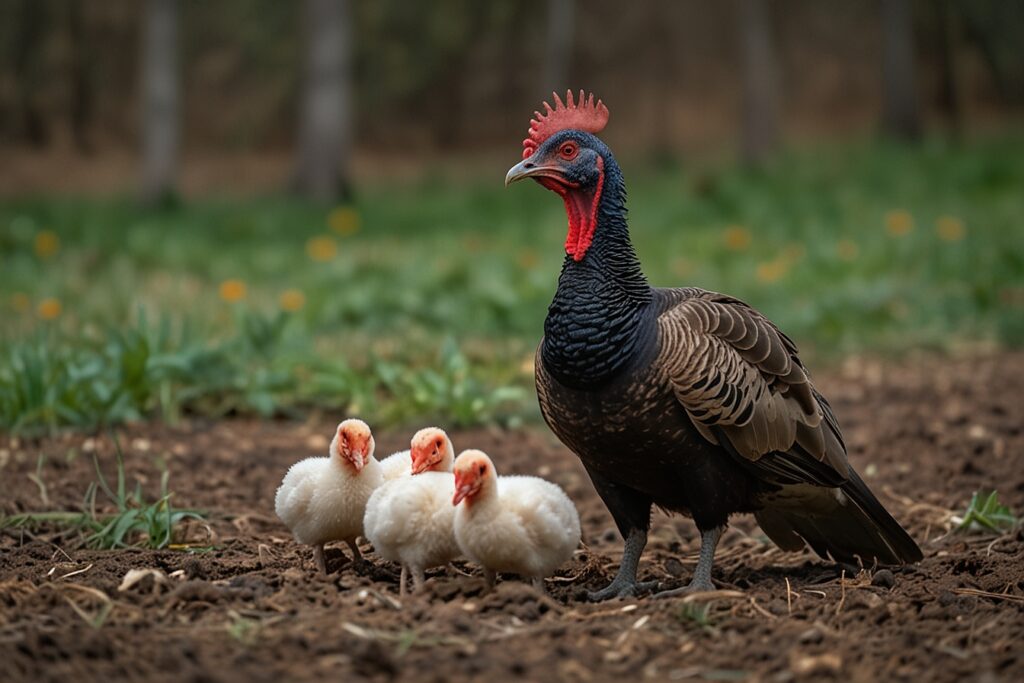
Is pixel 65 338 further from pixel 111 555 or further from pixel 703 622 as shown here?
pixel 703 622

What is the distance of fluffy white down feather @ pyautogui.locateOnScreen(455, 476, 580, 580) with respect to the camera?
137 inches

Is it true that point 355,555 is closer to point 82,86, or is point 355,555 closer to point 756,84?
point 756,84

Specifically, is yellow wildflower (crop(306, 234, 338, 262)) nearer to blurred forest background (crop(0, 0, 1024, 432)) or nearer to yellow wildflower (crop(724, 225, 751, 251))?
blurred forest background (crop(0, 0, 1024, 432))

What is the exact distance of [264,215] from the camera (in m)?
13.0

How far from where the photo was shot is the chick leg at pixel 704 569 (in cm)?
376

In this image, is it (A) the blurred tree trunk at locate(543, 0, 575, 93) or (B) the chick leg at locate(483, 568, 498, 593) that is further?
(A) the blurred tree trunk at locate(543, 0, 575, 93)

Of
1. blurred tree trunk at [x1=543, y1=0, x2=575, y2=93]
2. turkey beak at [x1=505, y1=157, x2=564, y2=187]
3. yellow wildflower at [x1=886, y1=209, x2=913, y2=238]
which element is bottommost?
turkey beak at [x1=505, y1=157, x2=564, y2=187]

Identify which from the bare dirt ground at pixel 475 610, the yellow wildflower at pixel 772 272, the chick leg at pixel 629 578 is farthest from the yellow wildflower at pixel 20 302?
the yellow wildflower at pixel 772 272

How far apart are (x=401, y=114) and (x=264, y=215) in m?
8.32

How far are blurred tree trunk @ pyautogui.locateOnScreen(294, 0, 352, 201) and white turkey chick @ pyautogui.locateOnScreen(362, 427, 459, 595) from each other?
37.3 ft

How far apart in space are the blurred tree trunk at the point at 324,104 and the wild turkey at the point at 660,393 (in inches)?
440

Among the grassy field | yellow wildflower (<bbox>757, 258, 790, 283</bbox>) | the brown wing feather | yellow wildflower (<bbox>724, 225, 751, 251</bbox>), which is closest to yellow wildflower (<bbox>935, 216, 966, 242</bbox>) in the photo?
the grassy field

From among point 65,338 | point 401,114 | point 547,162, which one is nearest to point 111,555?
point 547,162

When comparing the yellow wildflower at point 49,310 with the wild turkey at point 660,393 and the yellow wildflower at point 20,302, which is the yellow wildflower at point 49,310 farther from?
the wild turkey at point 660,393
